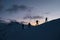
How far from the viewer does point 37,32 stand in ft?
179

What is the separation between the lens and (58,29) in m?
48.3

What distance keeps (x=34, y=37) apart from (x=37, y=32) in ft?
8.71

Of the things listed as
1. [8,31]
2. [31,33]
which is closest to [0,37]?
[8,31]

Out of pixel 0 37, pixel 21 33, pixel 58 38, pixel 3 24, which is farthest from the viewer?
pixel 3 24

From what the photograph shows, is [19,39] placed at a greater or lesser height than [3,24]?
lesser

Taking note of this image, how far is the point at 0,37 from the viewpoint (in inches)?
2849

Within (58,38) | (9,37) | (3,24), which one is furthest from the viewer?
(3,24)

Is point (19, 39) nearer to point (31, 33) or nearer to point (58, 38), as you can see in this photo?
point (31, 33)

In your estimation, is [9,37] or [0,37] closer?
[9,37]

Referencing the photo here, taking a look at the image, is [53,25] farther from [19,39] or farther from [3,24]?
[3,24]

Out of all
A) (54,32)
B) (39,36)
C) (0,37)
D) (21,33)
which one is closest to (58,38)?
(54,32)

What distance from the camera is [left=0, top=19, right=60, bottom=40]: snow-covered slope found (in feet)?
161

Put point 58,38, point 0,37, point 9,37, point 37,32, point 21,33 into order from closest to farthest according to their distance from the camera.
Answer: point 58,38 → point 37,32 → point 21,33 → point 9,37 → point 0,37

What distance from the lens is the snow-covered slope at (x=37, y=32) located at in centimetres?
4912
